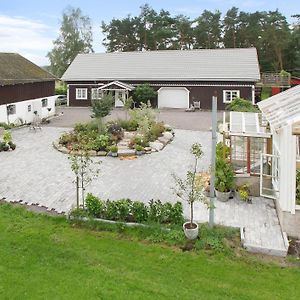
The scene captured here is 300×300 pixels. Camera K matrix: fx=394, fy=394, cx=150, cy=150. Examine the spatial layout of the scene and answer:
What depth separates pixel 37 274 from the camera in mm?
7422

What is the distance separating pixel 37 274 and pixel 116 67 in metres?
33.3

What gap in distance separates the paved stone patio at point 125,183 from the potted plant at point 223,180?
0.28 metres

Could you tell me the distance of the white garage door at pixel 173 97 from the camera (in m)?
35.8

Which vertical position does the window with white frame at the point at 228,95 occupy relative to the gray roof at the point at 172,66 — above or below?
below

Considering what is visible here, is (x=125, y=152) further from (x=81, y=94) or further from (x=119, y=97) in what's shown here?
(x=81, y=94)

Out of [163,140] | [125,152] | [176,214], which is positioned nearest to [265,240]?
[176,214]

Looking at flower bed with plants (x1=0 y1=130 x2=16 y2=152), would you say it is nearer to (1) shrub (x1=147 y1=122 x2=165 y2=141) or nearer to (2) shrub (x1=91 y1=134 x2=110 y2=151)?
(2) shrub (x1=91 y1=134 x2=110 y2=151)

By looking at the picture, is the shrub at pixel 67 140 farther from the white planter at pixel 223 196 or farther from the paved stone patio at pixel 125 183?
the white planter at pixel 223 196

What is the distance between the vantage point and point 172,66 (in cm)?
3719

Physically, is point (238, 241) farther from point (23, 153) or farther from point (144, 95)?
point (144, 95)

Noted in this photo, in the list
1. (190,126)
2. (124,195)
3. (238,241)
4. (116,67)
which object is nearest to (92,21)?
(116,67)

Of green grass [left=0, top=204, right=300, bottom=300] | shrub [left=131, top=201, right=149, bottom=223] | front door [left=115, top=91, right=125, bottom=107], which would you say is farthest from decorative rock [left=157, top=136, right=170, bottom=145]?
front door [left=115, top=91, right=125, bottom=107]

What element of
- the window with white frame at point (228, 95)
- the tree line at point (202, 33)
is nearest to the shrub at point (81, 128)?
the window with white frame at point (228, 95)

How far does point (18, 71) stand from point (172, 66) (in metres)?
14.6
